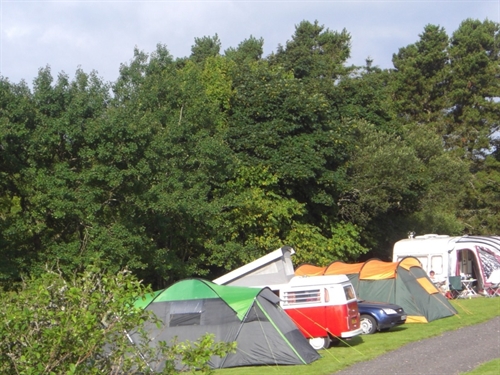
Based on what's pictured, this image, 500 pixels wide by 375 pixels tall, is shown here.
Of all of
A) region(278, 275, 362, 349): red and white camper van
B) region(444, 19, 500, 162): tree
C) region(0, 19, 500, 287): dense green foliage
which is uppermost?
region(444, 19, 500, 162): tree

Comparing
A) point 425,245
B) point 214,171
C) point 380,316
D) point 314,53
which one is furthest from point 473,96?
point 380,316

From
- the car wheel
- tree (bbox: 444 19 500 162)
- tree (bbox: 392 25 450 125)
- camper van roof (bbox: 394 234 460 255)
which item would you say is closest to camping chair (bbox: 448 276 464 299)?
camper van roof (bbox: 394 234 460 255)

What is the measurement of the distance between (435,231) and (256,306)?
28.8 m

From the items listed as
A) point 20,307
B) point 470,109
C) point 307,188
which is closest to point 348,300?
point 20,307

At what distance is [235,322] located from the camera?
1438cm

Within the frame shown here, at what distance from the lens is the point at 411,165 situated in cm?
3353

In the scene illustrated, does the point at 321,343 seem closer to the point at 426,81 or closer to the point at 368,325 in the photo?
the point at 368,325

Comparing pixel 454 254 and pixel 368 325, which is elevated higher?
pixel 454 254

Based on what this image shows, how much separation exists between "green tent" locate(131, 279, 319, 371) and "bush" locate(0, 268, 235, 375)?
8955 mm

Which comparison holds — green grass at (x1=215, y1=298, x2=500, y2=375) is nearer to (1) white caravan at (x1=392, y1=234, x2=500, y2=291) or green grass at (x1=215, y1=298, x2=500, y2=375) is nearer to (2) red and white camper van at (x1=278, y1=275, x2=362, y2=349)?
(2) red and white camper van at (x1=278, y1=275, x2=362, y2=349)

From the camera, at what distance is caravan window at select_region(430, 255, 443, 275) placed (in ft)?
92.6

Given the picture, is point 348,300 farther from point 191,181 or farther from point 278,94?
point 278,94

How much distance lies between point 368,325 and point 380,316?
0.44 meters

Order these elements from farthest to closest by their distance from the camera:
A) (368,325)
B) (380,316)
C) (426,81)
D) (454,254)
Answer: (426,81) < (454,254) < (368,325) < (380,316)
